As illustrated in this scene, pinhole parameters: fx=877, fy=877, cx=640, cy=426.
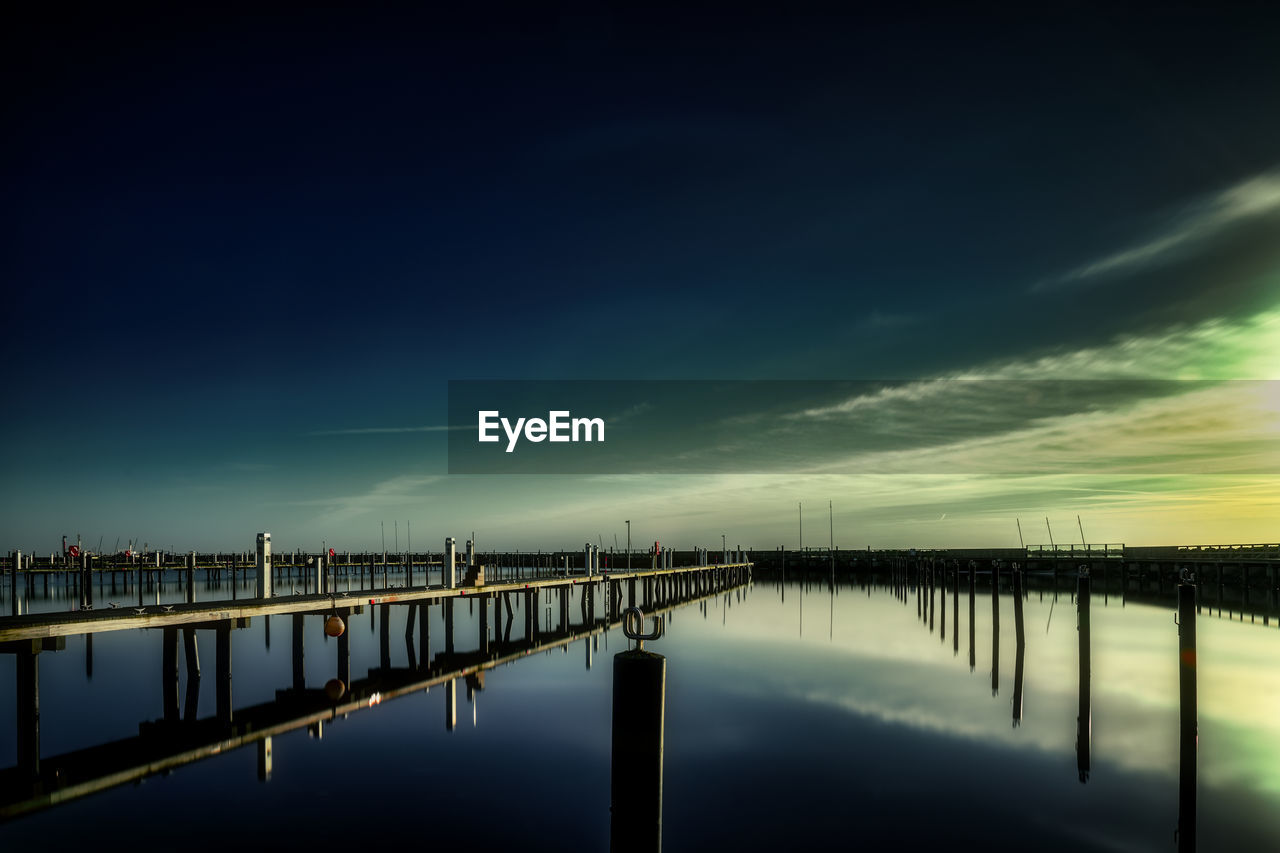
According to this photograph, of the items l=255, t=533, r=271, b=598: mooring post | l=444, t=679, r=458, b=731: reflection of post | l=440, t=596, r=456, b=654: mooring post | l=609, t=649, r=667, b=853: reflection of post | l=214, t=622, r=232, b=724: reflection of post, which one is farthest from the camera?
l=440, t=596, r=456, b=654: mooring post

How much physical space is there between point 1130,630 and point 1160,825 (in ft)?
115

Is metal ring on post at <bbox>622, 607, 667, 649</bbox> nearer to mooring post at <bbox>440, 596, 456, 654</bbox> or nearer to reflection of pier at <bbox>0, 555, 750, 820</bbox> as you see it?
reflection of pier at <bbox>0, 555, 750, 820</bbox>

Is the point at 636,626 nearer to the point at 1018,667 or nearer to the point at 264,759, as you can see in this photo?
the point at 264,759

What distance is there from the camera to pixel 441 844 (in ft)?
41.5

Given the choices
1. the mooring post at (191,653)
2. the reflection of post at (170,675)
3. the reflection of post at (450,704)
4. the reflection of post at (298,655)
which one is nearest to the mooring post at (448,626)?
the reflection of post at (450,704)

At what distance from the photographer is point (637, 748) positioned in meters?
8.65

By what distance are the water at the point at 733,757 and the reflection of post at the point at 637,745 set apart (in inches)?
175

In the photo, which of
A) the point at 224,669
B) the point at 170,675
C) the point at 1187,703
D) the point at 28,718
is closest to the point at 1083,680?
the point at 1187,703

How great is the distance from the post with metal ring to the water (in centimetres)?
443

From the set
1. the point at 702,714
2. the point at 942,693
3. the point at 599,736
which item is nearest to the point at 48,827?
the point at 599,736

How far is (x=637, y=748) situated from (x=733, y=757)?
33.9ft

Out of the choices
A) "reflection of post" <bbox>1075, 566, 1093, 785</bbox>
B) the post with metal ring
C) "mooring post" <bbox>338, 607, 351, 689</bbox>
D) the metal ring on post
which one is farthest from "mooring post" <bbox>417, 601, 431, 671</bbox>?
the post with metal ring

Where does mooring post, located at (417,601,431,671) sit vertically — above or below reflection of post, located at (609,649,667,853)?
below

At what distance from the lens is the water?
1343 cm
